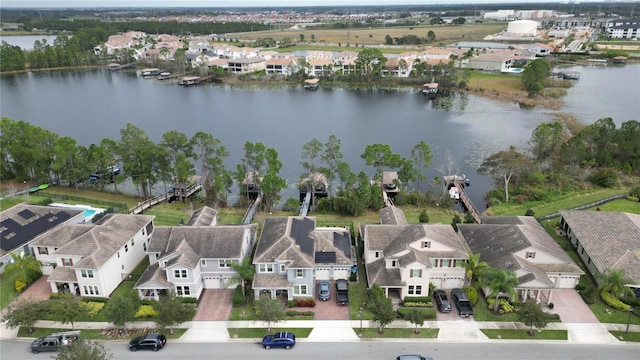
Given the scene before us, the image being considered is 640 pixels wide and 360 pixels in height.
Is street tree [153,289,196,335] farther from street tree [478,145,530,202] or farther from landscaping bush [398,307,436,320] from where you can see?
street tree [478,145,530,202]

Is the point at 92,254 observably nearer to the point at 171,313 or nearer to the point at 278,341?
the point at 171,313

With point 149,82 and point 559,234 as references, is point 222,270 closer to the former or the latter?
point 559,234

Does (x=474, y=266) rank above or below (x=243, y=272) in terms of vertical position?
below

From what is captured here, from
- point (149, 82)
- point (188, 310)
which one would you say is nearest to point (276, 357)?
point (188, 310)

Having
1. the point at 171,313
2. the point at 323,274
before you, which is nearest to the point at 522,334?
the point at 323,274

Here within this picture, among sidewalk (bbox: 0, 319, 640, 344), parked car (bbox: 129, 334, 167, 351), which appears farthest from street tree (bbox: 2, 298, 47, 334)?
parked car (bbox: 129, 334, 167, 351)

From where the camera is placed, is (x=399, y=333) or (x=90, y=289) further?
(x=90, y=289)
